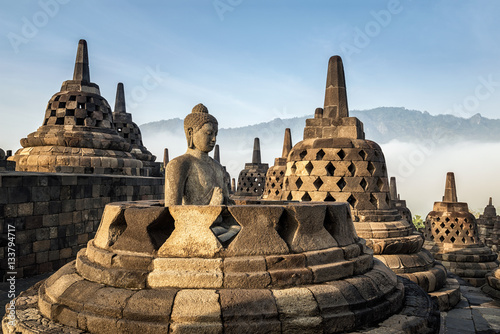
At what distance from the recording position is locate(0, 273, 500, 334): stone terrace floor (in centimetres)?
521

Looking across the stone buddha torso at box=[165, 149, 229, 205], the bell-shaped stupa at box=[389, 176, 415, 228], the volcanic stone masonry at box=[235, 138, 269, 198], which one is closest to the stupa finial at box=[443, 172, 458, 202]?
the bell-shaped stupa at box=[389, 176, 415, 228]

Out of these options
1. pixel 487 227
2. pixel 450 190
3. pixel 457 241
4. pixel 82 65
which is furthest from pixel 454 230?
pixel 82 65

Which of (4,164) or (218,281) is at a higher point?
(4,164)

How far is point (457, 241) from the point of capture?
38.8ft

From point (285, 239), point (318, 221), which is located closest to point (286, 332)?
point (285, 239)

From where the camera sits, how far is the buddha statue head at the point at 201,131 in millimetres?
4062

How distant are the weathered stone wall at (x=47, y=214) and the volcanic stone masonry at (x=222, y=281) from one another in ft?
11.2

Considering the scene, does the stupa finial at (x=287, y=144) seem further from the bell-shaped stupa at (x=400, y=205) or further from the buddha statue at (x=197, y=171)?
the buddha statue at (x=197, y=171)

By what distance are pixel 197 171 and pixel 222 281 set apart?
1361 mm

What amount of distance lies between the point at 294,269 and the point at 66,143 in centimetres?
908

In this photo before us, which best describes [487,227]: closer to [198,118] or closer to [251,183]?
[251,183]

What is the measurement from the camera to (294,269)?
3.11 metres

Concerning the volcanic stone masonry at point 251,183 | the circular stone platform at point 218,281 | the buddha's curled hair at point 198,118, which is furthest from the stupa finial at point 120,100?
the circular stone platform at point 218,281

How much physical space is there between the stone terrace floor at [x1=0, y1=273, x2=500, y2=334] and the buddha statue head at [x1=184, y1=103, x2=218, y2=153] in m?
2.94
